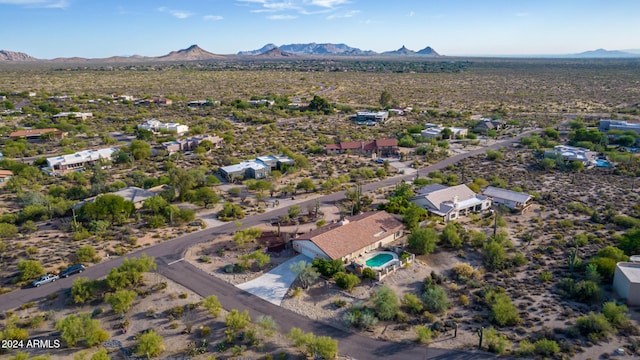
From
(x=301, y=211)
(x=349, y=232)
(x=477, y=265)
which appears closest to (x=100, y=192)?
(x=301, y=211)

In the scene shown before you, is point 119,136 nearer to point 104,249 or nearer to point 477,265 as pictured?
point 104,249

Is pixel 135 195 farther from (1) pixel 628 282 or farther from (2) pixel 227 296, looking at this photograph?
(1) pixel 628 282

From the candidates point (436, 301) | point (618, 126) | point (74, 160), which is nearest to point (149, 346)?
point (436, 301)

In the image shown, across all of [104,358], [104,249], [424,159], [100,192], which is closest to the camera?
[104,358]

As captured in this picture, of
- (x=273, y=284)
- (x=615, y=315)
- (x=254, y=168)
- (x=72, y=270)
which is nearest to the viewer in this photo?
(x=615, y=315)

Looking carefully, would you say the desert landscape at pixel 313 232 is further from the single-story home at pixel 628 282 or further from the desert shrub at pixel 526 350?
the single-story home at pixel 628 282
